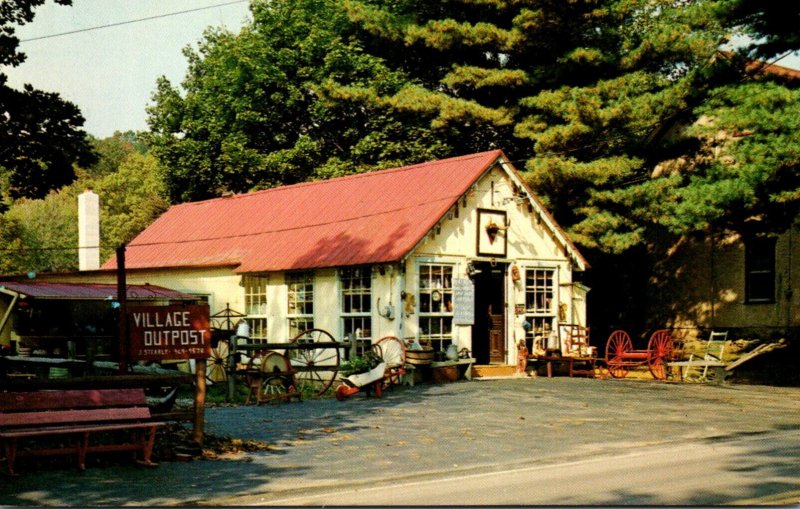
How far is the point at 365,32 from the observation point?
38.1 metres

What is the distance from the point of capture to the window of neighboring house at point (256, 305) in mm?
26312

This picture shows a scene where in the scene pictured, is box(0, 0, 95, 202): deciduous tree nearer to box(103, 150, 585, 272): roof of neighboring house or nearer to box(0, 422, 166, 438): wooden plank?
box(0, 422, 166, 438): wooden plank

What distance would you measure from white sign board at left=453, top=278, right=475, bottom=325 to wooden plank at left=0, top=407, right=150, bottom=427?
1242 centimetres

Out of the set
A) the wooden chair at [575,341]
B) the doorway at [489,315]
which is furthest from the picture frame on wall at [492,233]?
the wooden chair at [575,341]

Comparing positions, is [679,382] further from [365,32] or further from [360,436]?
[365,32]

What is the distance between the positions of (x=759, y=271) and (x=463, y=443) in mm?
20034

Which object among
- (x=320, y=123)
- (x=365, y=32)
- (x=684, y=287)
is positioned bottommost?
(x=684, y=287)

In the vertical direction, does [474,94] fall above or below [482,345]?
above

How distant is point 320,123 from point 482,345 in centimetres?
1566

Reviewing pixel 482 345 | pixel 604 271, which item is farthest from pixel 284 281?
pixel 604 271

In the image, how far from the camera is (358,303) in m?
23.4

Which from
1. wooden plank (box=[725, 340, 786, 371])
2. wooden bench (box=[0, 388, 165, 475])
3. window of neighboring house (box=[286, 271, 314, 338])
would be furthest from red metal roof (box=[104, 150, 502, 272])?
wooden bench (box=[0, 388, 165, 475])

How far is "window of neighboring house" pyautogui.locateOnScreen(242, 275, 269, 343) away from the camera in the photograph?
1036 inches

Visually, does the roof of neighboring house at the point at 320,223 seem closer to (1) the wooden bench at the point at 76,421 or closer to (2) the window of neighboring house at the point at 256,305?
(2) the window of neighboring house at the point at 256,305
